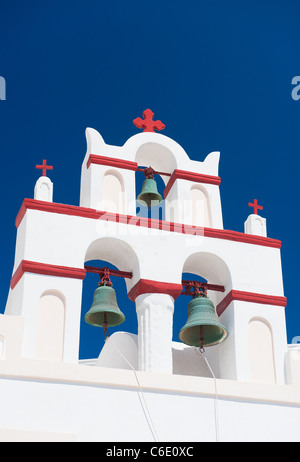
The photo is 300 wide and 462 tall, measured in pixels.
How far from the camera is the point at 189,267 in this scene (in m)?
10.3

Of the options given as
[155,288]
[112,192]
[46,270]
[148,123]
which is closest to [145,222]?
[112,192]

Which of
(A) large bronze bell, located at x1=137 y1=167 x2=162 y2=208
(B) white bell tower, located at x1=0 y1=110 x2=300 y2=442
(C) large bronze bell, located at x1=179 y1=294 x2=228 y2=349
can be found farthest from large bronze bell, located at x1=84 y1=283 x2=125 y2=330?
(A) large bronze bell, located at x1=137 y1=167 x2=162 y2=208

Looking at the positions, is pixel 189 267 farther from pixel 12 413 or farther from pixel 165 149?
pixel 12 413

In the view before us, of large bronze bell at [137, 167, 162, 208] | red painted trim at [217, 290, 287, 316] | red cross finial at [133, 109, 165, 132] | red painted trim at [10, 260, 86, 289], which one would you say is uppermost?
red cross finial at [133, 109, 165, 132]

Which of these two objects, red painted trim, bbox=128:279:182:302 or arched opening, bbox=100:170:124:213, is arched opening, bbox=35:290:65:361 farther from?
arched opening, bbox=100:170:124:213

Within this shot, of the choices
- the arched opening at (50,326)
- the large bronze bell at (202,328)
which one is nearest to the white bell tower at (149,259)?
the arched opening at (50,326)

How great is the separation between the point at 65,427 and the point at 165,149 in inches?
173

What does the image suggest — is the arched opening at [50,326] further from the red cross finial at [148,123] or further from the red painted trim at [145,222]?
the red cross finial at [148,123]

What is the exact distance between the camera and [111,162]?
10.4 meters

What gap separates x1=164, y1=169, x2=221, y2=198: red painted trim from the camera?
1072 centimetres

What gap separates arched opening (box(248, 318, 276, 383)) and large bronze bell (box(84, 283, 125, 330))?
5.20ft

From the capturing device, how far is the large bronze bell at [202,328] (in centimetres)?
944

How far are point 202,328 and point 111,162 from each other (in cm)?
248

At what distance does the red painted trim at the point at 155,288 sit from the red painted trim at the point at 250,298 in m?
0.68
